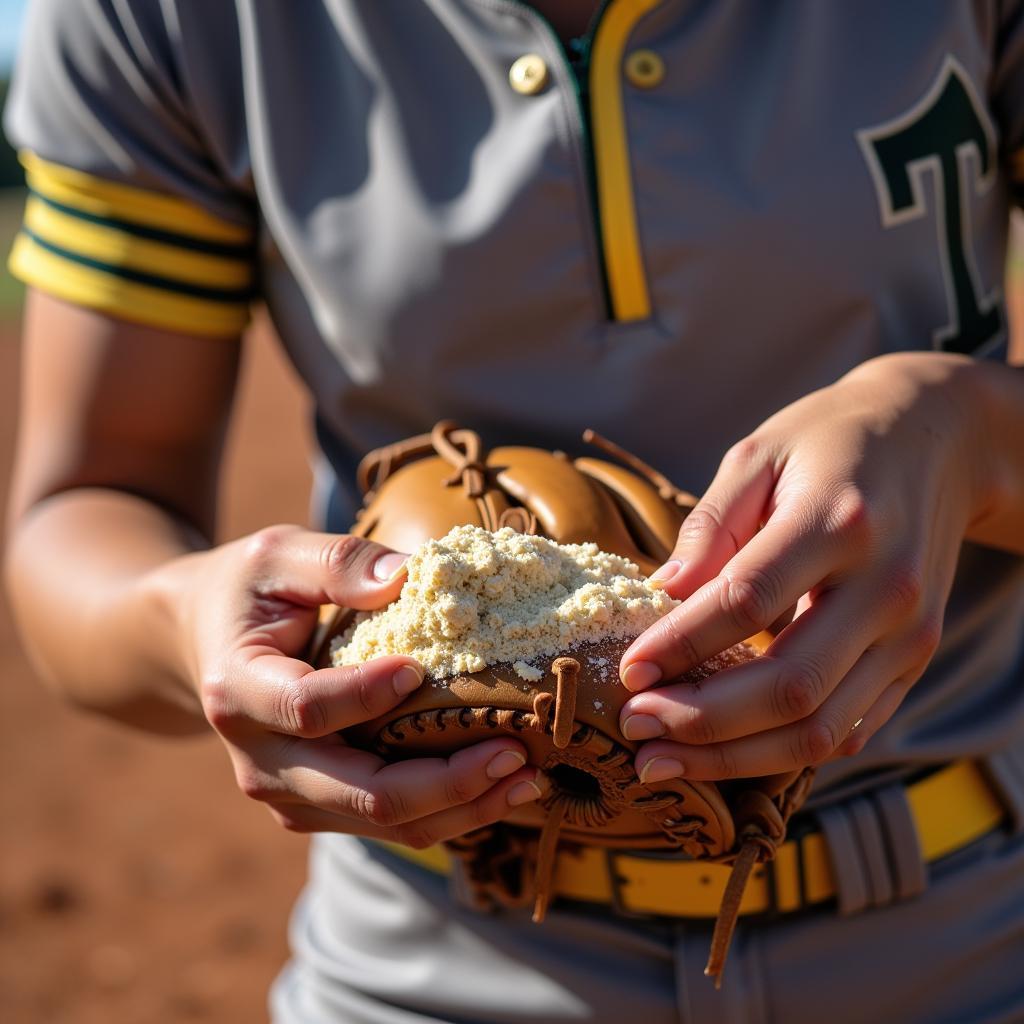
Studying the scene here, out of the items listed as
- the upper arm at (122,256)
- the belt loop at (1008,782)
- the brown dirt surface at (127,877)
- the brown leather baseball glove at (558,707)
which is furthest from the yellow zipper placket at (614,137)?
the brown dirt surface at (127,877)

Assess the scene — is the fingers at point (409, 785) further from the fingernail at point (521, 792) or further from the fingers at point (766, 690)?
the fingers at point (766, 690)

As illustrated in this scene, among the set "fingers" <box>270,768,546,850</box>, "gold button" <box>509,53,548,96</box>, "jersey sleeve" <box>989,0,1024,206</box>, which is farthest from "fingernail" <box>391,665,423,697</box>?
"jersey sleeve" <box>989,0,1024,206</box>

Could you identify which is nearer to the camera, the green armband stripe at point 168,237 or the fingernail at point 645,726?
the fingernail at point 645,726

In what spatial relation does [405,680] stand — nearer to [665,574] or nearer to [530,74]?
[665,574]

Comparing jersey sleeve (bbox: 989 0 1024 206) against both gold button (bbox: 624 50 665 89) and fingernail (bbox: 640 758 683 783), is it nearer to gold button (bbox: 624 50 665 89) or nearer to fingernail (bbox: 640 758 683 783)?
gold button (bbox: 624 50 665 89)

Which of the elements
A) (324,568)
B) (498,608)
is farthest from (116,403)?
A: (498,608)
